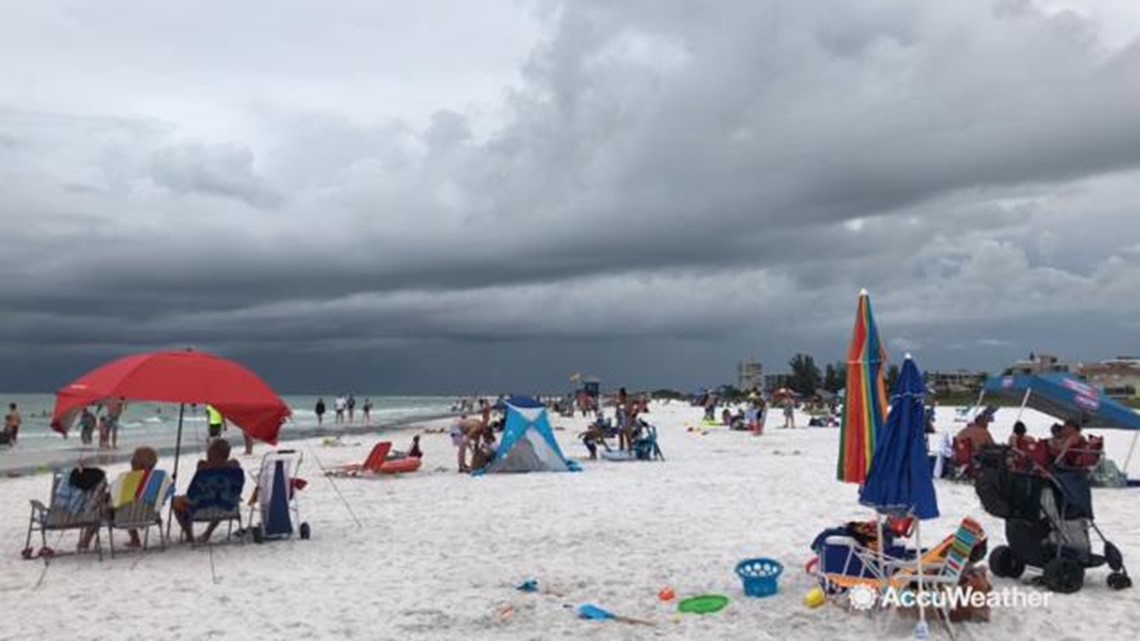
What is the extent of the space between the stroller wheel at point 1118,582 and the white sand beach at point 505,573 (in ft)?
0.27

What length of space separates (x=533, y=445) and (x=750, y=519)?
6.94 metres

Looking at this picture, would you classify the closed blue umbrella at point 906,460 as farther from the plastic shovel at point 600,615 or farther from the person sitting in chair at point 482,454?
the person sitting in chair at point 482,454

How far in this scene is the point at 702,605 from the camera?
7.07 m

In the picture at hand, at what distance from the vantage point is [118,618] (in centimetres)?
708

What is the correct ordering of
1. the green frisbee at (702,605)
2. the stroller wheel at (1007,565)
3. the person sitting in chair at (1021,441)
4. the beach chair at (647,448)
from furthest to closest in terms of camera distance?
the beach chair at (647,448)
the person sitting in chair at (1021,441)
the stroller wheel at (1007,565)
the green frisbee at (702,605)

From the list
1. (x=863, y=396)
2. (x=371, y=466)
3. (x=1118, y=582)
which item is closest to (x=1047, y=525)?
(x=1118, y=582)

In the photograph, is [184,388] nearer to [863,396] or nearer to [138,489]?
[138,489]

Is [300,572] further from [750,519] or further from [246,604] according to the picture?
[750,519]

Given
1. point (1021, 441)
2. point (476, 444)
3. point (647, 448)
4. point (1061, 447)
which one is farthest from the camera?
point (647, 448)

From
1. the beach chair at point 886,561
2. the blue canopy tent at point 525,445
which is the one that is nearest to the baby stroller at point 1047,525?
the beach chair at point 886,561

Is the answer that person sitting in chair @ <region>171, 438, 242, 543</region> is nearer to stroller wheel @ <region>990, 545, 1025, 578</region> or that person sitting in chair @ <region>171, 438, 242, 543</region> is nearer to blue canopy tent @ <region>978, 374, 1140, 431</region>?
stroller wheel @ <region>990, 545, 1025, 578</region>

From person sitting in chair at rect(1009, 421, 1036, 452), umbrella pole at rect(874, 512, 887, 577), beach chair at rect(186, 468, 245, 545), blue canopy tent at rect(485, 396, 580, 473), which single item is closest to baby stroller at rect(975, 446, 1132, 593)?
umbrella pole at rect(874, 512, 887, 577)

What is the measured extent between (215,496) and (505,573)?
336cm

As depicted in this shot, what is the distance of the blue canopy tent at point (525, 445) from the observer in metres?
17.4
